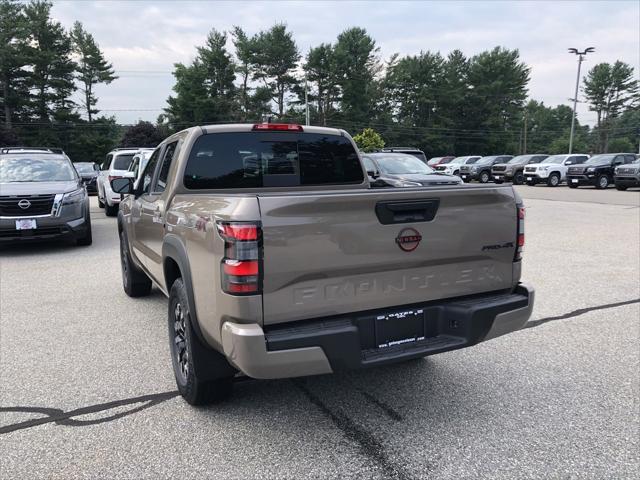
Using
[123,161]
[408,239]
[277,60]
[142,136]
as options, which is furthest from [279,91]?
[408,239]

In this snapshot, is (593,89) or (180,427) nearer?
(180,427)

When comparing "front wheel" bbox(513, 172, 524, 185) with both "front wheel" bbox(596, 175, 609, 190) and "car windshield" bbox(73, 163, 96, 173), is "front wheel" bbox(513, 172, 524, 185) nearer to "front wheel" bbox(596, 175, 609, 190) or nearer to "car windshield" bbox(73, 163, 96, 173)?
"front wheel" bbox(596, 175, 609, 190)

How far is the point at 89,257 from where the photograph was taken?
8.77 meters

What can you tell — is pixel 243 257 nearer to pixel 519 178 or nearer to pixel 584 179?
pixel 584 179

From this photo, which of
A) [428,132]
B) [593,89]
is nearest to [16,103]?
[428,132]

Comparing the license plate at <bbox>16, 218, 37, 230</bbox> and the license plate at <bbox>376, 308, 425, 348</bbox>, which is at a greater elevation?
the license plate at <bbox>376, 308, 425, 348</bbox>

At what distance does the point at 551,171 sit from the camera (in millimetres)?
28391

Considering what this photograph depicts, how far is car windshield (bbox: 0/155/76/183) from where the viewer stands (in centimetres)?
920

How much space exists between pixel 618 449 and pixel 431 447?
104 cm

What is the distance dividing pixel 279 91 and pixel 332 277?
6362 centimetres

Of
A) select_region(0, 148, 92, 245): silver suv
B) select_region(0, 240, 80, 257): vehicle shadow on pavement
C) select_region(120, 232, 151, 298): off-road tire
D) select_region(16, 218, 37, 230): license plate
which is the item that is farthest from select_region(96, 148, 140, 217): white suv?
select_region(120, 232, 151, 298): off-road tire

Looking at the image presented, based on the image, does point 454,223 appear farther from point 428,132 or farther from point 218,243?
point 428,132

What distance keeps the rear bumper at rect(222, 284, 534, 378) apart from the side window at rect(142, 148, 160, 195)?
2.69 meters

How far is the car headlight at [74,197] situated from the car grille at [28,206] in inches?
8.4
